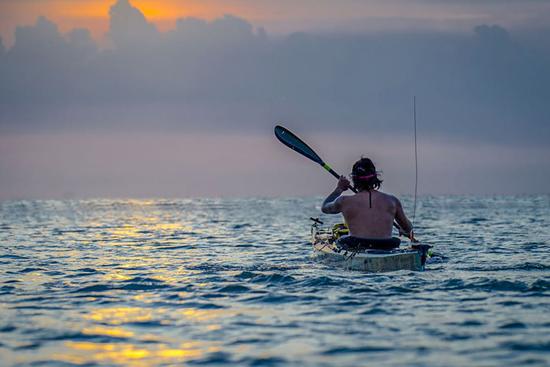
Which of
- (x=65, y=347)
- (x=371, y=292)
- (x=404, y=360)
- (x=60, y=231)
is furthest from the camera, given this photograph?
(x=60, y=231)

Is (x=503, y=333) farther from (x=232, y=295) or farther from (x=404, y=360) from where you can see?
(x=232, y=295)

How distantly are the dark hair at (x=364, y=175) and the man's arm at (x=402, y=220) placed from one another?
634 mm

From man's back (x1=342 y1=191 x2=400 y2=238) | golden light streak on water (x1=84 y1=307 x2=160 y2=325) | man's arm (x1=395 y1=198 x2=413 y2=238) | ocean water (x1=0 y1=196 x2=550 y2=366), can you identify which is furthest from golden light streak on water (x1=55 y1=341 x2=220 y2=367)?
man's arm (x1=395 y1=198 x2=413 y2=238)

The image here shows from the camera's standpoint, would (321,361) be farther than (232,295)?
No

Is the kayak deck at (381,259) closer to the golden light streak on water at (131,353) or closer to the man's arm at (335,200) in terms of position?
the man's arm at (335,200)

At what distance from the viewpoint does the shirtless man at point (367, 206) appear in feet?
53.2

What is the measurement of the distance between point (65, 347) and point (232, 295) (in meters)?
4.29

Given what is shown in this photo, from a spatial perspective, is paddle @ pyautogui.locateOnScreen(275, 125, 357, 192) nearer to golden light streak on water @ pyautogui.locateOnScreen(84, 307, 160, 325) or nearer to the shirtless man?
the shirtless man

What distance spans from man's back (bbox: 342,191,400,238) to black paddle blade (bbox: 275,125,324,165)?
18.6 feet

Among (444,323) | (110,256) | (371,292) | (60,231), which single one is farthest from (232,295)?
(60,231)

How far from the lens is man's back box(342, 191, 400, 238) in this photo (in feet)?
53.2

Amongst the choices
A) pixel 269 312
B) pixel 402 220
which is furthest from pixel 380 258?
pixel 269 312

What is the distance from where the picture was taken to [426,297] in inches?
545

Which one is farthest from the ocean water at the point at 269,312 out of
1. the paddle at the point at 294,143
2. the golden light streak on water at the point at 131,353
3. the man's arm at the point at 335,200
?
the paddle at the point at 294,143
